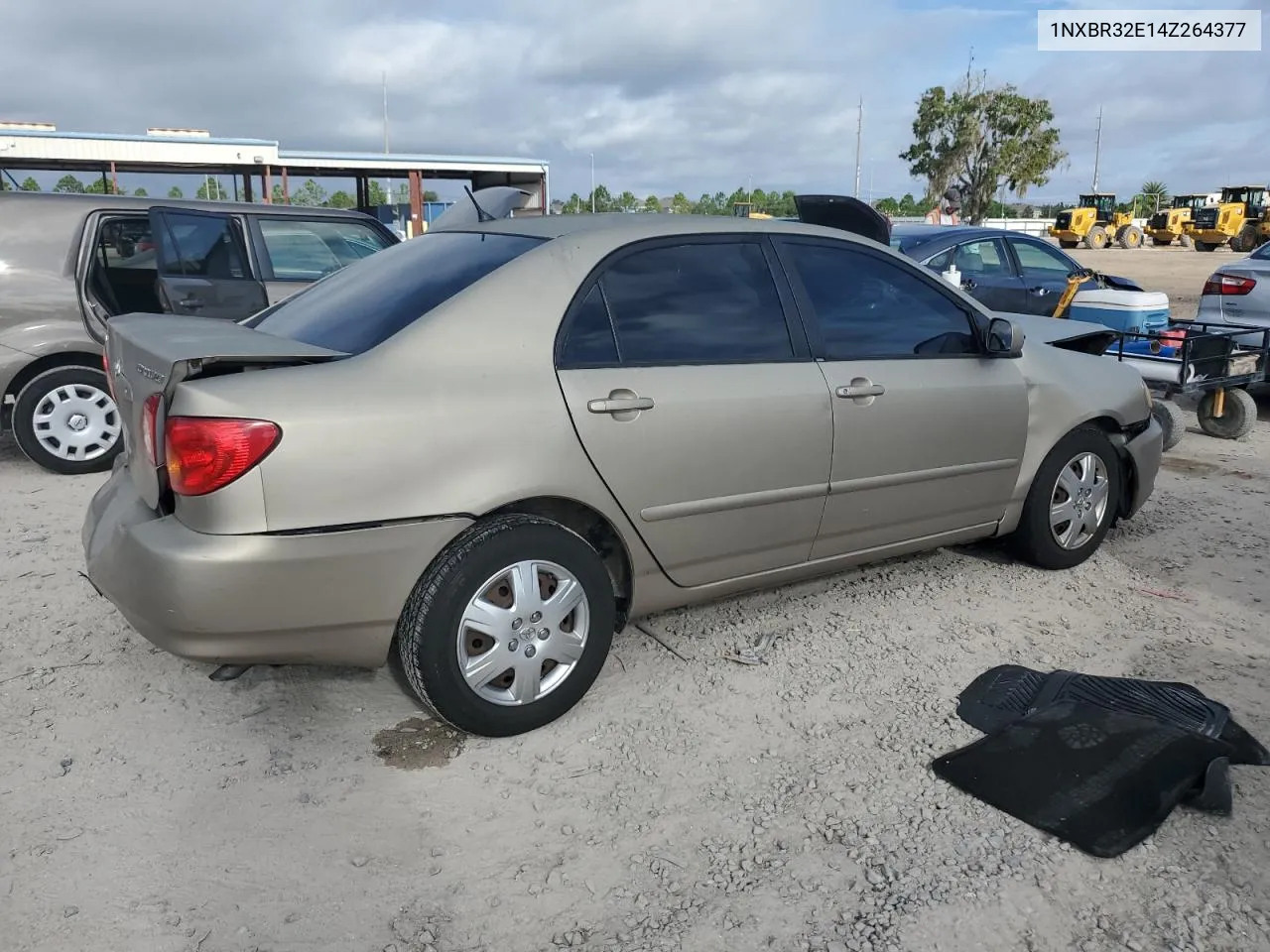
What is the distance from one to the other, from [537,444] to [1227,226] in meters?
45.1

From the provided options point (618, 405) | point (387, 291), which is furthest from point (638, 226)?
point (387, 291)

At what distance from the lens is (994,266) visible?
975 centimetres

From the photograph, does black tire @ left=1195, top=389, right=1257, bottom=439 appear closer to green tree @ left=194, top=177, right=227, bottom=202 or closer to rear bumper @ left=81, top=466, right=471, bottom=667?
rear bumper @ left=81, top=466, right=471, bottom=667

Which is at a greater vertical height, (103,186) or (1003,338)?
(103,186)

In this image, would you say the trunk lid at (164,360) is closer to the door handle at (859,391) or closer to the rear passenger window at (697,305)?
the rear passenger window at (697,305)

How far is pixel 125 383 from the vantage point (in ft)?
10.4

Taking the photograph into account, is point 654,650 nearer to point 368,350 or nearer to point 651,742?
point 651,742

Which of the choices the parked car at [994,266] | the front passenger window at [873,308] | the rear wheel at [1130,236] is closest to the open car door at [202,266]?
the front passenger window at [873,308]

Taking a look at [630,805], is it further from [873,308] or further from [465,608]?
[873,308]

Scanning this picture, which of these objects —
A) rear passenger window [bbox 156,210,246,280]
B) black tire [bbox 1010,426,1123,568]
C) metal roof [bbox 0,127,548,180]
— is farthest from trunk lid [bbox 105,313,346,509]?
metal roof [bbox 0,127,548,180]

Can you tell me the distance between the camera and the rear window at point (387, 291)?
10.4 feet

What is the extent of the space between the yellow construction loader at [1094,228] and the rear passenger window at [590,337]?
43.9m

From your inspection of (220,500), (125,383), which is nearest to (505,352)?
(220,500)

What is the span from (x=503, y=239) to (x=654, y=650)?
1.64 m
